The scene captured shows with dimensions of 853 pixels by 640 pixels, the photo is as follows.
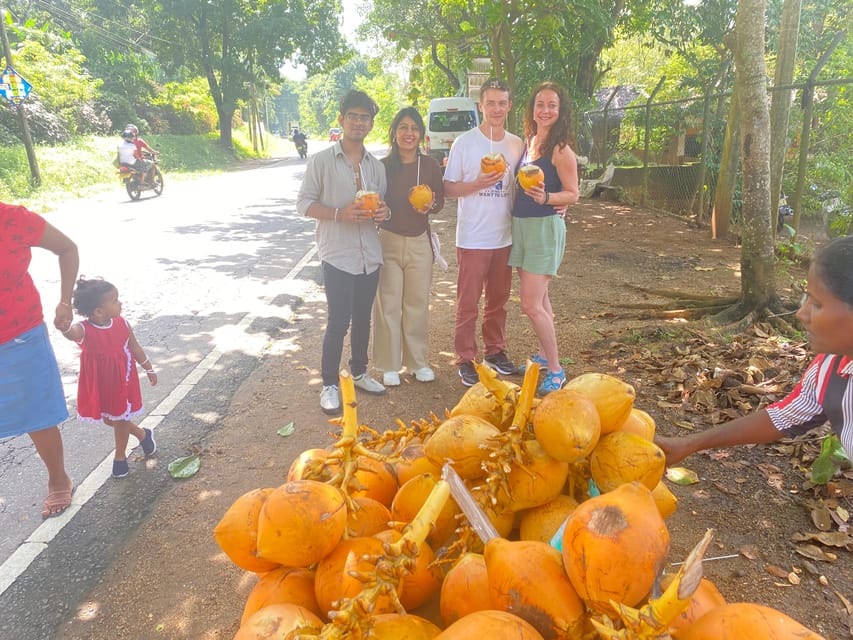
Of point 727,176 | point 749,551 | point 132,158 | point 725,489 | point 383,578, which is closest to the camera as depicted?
point 383,578

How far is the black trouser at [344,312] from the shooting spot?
3.82m

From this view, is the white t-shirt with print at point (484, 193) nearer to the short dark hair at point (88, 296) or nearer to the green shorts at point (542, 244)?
the green shorts at point (542, 244)

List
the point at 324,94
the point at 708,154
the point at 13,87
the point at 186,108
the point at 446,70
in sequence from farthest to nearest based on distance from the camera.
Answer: the point at 324,94 < the point at 186,108 < the point at 446,70 < the point at 13,87 < the point at 708,154

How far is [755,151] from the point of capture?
4645 mm

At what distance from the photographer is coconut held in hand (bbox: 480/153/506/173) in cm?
372

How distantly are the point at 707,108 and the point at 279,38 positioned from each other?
26.0 metres

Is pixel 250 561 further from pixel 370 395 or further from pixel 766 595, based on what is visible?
pixel 370 395

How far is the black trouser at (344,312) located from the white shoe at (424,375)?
0.47 meters

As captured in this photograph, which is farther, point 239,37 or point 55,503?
point 239,37

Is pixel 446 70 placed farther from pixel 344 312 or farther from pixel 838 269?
pixel 838 269

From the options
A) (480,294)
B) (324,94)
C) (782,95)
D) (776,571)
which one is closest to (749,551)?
(776,571)

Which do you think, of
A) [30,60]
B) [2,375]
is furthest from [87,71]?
[2,375]

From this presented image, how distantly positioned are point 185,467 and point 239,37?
31.0 m

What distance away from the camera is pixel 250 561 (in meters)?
1.33
